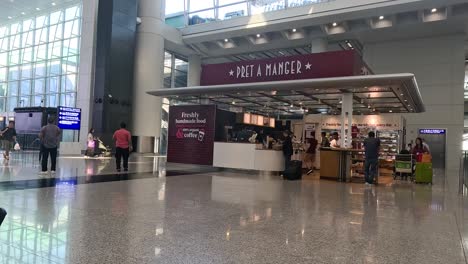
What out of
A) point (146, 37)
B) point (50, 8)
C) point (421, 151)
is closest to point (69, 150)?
point (146, 37)

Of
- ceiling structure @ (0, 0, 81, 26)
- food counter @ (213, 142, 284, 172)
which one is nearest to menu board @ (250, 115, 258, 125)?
food counter @ (213, 142, 284, 172)

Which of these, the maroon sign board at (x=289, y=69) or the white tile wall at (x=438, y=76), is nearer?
the maroon sign board at (x=289, y=69)

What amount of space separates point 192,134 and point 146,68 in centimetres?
978

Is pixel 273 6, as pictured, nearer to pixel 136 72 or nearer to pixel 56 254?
pixel 136 72

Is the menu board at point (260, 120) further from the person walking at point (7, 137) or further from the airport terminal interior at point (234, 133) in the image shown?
the person walking at point (7, 137)

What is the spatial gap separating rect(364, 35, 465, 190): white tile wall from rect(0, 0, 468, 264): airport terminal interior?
0.08 metres

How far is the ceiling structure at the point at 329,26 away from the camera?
1747cm

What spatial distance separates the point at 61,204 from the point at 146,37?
1802cm

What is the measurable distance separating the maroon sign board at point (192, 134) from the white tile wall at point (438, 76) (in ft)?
44.0

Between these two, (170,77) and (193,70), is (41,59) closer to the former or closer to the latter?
(170,77)

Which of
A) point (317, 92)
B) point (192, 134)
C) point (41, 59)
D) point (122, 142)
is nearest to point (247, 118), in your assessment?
point (192, 134)

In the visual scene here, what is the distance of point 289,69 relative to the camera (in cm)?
1121

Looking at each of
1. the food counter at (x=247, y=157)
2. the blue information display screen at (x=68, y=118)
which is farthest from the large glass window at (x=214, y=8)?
the food counter at (x=247, y=157)

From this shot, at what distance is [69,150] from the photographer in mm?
18203
